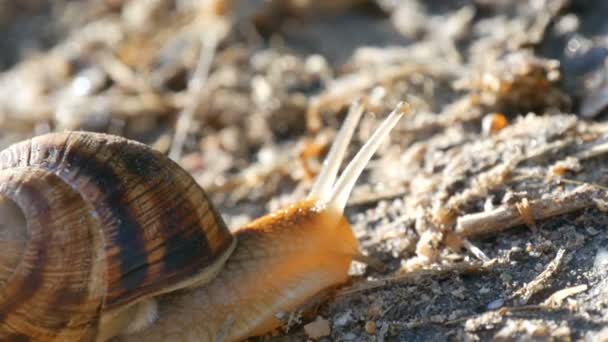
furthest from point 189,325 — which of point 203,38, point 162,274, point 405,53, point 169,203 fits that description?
point 203,38

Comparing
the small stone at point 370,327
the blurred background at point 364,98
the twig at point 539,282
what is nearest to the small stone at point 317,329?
the blurred background at point 364,98

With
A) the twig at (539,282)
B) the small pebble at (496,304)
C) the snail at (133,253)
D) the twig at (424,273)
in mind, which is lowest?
the small pebble at (496,304)

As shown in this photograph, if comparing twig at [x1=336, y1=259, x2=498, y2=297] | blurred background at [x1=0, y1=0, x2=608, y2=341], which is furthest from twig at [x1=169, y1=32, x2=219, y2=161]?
twig at [x1=336, y1=259, x2=498, y2=297]

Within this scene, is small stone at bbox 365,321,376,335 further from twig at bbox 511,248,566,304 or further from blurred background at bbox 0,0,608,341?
twig at bbox 511,248,566,304

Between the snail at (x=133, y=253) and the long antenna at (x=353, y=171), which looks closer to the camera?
the snail at (x=133, y=253)

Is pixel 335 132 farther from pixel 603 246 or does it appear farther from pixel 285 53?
pixel 603 246

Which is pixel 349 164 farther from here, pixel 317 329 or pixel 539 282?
pixel 539 282

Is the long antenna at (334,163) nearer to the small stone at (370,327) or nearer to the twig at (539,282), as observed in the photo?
the small stone at (370,327)
